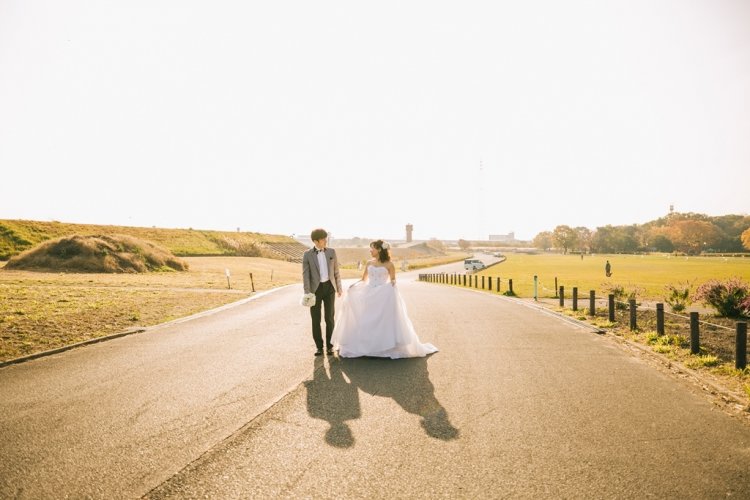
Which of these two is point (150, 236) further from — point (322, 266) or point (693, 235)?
point (693, 235)

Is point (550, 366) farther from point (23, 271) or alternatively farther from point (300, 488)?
point (23, 271)

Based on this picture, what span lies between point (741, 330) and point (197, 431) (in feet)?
27.8

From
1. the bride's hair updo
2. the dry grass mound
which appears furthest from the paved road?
the dry grass mound

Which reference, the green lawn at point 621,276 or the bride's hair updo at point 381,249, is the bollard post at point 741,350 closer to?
the bride's hair updo at point 381,249

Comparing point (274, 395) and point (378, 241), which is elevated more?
point (378, 241)

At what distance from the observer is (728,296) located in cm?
1457

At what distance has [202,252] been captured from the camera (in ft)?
196

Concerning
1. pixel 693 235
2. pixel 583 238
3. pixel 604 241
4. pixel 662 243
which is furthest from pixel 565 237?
pixel 693 235

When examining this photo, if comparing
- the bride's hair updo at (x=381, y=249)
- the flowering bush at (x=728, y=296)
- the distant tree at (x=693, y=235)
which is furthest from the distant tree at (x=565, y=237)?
the bride's hair updo at (x=381, y=249)

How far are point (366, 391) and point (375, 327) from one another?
2.27m

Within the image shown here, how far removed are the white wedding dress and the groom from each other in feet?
0.95

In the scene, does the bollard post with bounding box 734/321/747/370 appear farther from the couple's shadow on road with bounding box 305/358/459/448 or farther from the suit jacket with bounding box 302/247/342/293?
the suit jacket with bounding box 302/247/342/293

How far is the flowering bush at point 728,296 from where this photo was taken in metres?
14.4

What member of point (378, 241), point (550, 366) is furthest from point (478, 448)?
point (378, 241)
